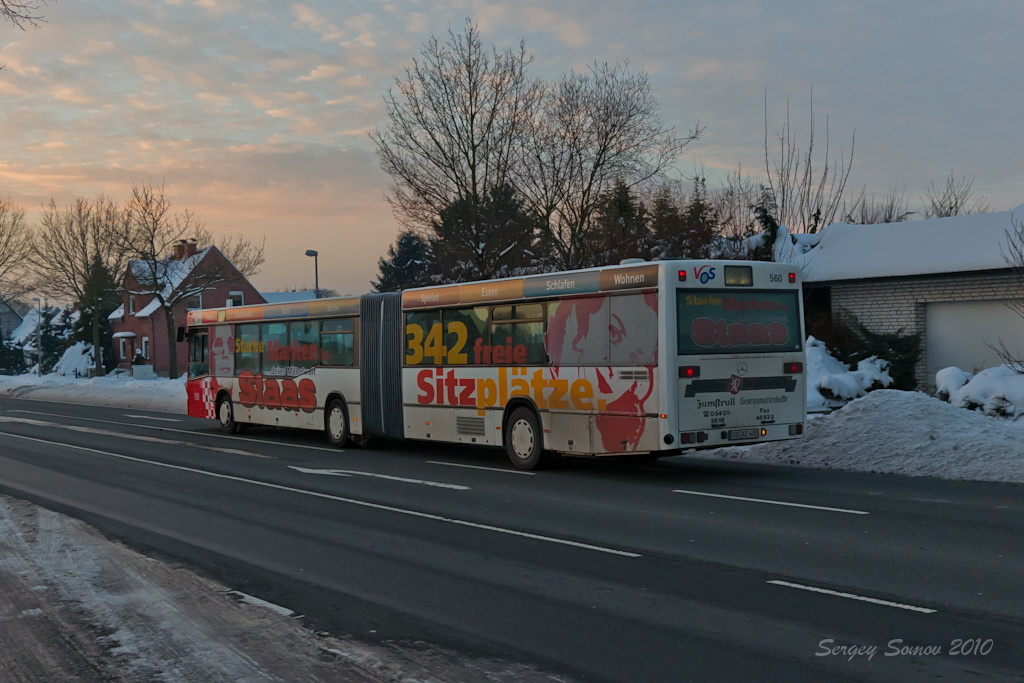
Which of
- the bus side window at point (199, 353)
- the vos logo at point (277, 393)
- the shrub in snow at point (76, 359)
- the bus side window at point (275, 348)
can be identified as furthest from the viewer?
the shrub in snow at point (76, 359)

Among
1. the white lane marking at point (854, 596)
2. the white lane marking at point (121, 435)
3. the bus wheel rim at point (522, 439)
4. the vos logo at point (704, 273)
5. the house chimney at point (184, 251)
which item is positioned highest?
the house chimney at point (184, 251)

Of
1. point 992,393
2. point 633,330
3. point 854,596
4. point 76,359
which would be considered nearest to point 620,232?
point 992,393

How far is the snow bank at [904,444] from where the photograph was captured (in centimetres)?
1466

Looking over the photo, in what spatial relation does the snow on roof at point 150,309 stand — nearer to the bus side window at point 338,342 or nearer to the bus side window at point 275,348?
the bus side window at point 275,348

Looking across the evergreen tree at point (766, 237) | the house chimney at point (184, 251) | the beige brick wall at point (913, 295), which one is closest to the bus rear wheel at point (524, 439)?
the beige brick wall at point (913, 295)

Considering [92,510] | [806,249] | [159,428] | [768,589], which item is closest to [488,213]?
[806,249]

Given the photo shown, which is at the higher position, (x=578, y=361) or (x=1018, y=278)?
(x=1018, y=278)

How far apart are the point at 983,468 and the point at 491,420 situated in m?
7.32

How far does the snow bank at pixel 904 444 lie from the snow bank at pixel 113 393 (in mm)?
24838

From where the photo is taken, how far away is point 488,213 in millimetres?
33812

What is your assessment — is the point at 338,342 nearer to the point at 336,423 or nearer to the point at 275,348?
the point at 336,423

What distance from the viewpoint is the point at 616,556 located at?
888 cm

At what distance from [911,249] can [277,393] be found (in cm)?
1642

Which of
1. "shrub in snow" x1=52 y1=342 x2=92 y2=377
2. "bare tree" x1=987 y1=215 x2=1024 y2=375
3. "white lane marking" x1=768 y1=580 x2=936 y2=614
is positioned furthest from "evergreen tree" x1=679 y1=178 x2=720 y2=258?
"shrub in snow" x1=52 y1=342 x2=92 y2=377
